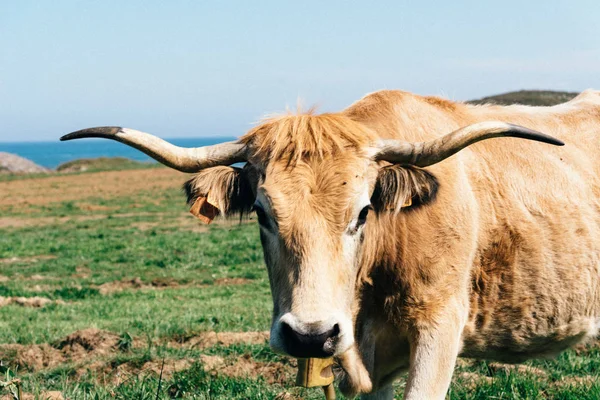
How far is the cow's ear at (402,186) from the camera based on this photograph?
4.54m

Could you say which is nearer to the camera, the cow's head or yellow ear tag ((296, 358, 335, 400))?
the cow's head

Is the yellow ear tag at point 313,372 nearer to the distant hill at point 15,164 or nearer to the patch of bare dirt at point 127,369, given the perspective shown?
the patch of bare dirt at point 127,369

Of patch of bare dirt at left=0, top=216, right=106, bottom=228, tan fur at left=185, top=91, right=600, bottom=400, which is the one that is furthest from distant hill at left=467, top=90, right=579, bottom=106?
tan fur at left=185, top=91, right=600, bottom=400

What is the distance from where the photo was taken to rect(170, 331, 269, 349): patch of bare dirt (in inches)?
296

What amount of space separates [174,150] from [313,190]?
114cm

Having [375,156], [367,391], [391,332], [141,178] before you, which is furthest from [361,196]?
[141,178]

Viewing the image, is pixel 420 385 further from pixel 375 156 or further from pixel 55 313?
pixel 55 313

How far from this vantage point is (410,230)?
4.70m

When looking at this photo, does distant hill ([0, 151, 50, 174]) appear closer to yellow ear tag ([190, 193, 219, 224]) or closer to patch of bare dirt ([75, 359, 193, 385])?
patch of bare dirt ([75, 359, 193, 385])

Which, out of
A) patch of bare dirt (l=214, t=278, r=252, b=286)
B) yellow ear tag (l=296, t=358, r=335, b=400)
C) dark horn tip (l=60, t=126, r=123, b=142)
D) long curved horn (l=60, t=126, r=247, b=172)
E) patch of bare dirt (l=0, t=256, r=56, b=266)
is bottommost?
patch of bare dirt (l=0, t=256, r=56, b=266)

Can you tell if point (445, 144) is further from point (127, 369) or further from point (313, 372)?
point (127, 369)

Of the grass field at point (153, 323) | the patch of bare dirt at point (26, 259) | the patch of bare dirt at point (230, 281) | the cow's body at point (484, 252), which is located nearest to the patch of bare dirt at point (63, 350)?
the grass field at point (153, 323)

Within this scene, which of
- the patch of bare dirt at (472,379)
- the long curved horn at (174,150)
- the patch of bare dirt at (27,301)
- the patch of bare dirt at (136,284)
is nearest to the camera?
the long curved horn at (174,150)

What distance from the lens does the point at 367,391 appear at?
4844mm
